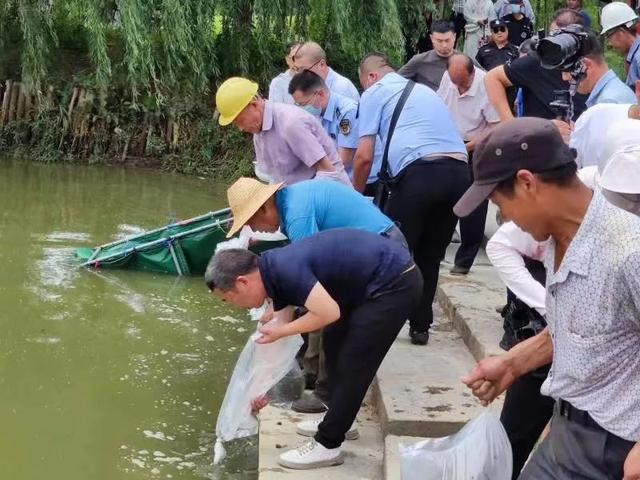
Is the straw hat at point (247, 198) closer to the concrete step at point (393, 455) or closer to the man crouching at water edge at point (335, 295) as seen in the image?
the man crouching at water edge at point (335, 295)

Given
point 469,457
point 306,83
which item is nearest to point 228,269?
point 469,457

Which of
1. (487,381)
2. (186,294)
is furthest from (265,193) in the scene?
(186,294)

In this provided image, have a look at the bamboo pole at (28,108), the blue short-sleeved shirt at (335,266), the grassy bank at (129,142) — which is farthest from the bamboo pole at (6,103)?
the blue short-sleeved shirt at (335,266)

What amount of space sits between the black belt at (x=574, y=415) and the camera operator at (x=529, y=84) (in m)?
2.98

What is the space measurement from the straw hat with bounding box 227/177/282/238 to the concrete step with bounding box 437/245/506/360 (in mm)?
1498

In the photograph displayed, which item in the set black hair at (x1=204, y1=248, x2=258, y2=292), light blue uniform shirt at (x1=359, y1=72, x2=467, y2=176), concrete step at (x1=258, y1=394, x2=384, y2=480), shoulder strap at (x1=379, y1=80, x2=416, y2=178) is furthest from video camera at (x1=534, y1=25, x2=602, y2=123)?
black hair at (x1=204, y1=248, x2=258, y2=292)

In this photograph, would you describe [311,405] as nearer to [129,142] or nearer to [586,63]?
[586,63]

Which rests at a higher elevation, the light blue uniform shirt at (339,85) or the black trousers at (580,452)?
the light blue uniform shirt at (339,85)

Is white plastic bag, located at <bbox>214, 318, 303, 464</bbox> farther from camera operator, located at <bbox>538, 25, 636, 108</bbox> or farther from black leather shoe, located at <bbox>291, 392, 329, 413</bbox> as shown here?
camera operator, located at <bbox>538, 25, 636, 108</bbox>

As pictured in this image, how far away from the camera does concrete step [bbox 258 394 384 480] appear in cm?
374

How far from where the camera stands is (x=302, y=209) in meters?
3.62

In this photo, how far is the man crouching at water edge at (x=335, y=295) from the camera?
10.6ft

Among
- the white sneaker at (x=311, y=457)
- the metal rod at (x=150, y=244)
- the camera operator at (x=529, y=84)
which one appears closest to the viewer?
the white sneaker at (x=311, y=457)

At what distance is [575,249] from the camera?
1979 mm
